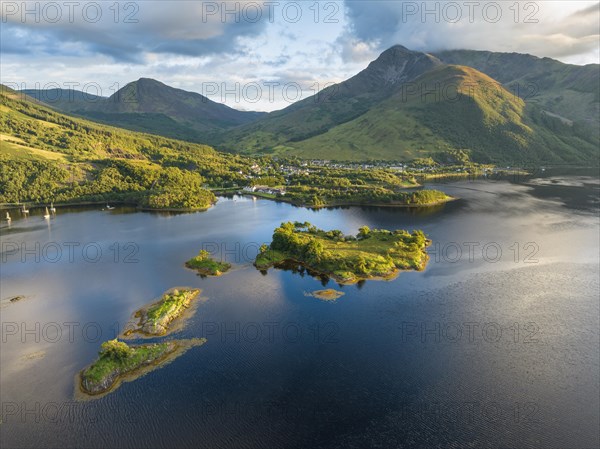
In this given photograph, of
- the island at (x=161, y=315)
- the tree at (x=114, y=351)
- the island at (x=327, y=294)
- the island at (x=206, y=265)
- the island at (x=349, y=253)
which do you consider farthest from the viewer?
the island at (x=206, y=265)

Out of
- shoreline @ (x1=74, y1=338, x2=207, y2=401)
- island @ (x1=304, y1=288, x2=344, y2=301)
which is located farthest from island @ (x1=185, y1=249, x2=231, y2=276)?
shoreline @ (x1=74, y1=338, x2=207, y2=401)

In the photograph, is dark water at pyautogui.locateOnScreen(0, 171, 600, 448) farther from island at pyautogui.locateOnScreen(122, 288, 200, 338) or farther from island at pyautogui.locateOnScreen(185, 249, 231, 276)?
island at pyautogui.locateOnScreen(122, 288, 200, 338)

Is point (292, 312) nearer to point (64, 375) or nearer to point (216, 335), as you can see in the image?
point (216, 335)

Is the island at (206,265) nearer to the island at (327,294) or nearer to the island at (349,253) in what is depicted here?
the island at (349,253)

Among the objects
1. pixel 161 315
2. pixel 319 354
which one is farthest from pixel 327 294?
pixel 161 315

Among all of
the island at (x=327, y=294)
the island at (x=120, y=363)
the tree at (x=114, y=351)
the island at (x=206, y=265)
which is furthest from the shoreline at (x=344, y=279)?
the tree at (x=114, y=351)

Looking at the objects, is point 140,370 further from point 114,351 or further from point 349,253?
point 349,253
